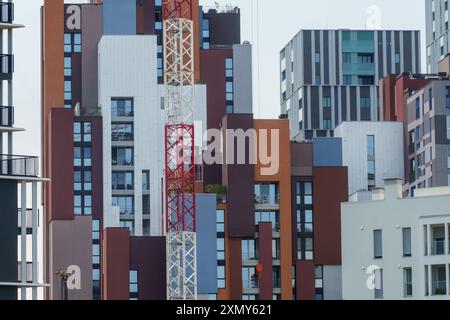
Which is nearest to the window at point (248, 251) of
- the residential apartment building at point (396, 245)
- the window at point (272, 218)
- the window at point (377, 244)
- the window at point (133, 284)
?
the window at point (272, 218)

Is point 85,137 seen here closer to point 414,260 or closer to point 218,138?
point 218,138

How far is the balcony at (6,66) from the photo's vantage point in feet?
244

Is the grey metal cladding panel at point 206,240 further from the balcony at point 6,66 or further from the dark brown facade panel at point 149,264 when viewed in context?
the balcony at point 6,66

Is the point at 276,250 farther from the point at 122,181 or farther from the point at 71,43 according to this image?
the point at 71,43

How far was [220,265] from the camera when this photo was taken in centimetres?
17412

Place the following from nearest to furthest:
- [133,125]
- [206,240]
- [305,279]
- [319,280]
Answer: [206,240] < [305,279] < [319,280] < [133,125]

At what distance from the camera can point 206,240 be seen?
173 m

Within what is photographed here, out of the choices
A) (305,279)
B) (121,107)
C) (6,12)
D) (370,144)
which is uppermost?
(121,107)

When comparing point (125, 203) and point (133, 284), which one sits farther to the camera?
point (125, 203)

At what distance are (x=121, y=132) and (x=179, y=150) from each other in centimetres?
1354

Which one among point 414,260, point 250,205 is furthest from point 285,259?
point 414,260

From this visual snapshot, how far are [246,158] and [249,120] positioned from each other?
4143mm

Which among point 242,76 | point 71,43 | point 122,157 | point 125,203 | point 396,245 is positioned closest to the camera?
point 396,245

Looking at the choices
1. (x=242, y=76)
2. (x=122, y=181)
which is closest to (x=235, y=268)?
(x=122, y=181)
